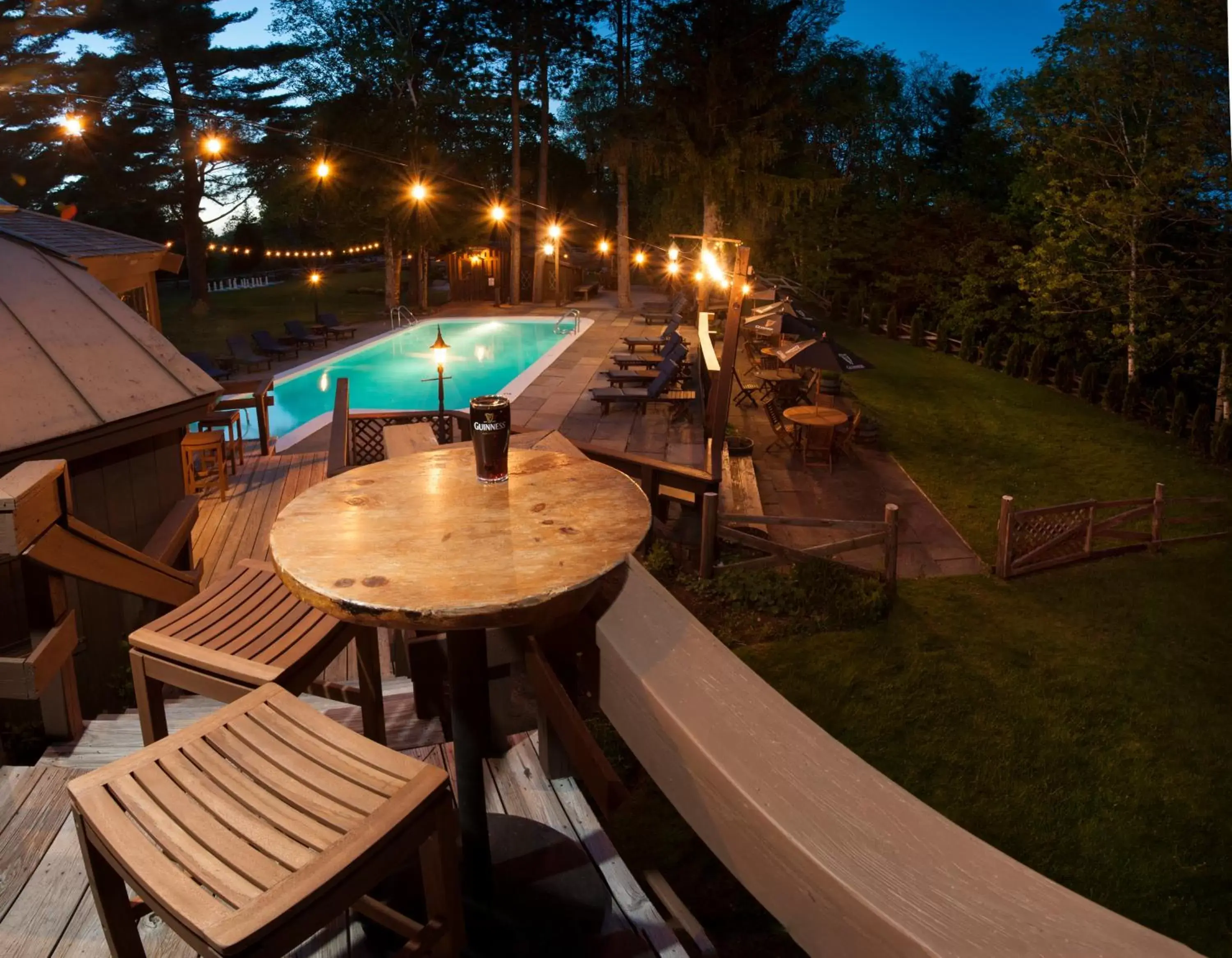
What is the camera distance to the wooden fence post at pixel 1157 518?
31.2 feet

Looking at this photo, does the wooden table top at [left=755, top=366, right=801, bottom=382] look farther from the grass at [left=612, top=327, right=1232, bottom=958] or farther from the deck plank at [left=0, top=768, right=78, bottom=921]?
the deck plank at [left=0, top=768, right=78, bottom=921]

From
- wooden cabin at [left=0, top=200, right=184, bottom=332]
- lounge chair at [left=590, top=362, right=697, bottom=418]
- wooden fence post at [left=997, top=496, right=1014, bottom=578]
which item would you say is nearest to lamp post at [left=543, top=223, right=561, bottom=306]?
lounge chair at [left=590, top=362, right=697, bottom=418]

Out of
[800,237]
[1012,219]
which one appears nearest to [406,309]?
[800,237]

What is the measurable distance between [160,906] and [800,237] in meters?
28.8

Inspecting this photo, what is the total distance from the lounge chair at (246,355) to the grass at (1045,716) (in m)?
12.4

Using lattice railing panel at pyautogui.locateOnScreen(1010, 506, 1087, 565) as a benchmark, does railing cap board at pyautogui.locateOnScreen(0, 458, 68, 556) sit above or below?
above

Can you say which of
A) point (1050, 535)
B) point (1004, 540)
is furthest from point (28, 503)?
point (1050, 535)

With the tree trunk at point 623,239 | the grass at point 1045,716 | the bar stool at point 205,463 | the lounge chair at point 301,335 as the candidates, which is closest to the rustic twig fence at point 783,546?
the grass at point 1045,716

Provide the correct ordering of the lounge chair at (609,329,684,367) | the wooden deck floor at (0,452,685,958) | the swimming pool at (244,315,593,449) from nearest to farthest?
1. the wooden deck floor at (0,452,685,958)
2. the lounge chair at (609,329,684,367)
3. the swimming pool at (244,315,593,449)

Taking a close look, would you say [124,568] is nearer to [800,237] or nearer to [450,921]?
[450,921]

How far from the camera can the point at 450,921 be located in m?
1.41

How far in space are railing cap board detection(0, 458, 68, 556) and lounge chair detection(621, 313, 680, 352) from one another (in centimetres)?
1296

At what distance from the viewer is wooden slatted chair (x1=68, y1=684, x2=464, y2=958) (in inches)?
43.3

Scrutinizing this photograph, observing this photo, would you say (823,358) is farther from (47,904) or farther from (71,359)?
(47,904)
